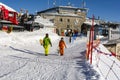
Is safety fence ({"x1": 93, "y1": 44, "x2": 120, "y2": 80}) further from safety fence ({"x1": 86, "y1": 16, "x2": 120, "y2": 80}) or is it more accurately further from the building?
the building

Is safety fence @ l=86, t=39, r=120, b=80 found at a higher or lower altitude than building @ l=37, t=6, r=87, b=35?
lower

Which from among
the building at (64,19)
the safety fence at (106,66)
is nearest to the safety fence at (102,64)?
the safety fence at (106,66)

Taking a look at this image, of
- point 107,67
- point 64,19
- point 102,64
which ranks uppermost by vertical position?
point 64,19

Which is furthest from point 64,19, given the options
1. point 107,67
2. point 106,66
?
point 107,67

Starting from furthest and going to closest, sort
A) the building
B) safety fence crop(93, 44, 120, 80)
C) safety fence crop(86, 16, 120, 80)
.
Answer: the building, safety fence crop(86, 16, 120, 80), safety fence crop(93, 44, 120, 80)

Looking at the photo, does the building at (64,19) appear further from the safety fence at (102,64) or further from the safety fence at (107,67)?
the safety fence at (102,64)

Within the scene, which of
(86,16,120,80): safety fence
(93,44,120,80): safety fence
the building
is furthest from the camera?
the building

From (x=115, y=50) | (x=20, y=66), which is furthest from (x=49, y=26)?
(x=20, y=66)

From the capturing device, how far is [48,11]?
300ft

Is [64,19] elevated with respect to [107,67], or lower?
elevated

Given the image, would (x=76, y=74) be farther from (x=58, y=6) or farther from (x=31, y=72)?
(x=58, y=6)

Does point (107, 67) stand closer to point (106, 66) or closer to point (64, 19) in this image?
point (106, 66)

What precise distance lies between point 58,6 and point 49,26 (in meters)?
19.6

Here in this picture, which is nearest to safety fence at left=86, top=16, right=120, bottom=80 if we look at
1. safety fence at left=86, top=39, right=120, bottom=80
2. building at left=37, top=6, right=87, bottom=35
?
safety fence at left=86, top=39, right=120, bottom=80
